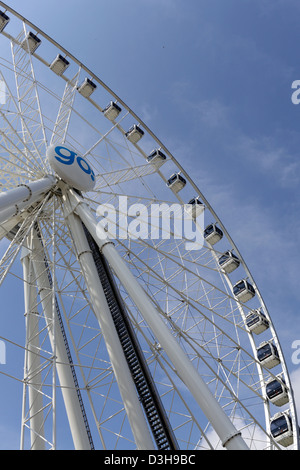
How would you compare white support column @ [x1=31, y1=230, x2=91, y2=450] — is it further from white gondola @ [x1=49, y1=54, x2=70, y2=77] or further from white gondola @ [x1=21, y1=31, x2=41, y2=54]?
white gondola @ [x1=21, y1=31, x2=41, y2=54]

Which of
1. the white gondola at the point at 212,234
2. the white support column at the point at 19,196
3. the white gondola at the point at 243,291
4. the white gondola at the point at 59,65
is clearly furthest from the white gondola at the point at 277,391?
the white gondola at the point at 59,65

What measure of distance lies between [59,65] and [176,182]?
728 cm

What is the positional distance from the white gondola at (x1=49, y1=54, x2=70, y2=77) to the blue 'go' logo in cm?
652

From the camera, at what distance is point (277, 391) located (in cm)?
2070

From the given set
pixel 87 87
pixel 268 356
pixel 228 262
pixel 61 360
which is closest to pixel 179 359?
pixel 61 360

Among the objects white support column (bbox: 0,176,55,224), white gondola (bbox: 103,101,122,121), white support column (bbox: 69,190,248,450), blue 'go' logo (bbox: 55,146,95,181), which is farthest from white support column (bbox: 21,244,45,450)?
white gondola (bbox: 103,101,122,121)

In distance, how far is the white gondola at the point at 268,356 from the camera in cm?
2216

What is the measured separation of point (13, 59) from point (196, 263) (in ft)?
35.9

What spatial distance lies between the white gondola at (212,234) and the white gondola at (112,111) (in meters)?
6.88

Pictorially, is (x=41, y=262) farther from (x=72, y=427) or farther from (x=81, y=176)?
(x=72, y=427)

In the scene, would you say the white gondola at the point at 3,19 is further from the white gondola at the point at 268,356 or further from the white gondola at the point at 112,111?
the white gondola at the point at 268,356
